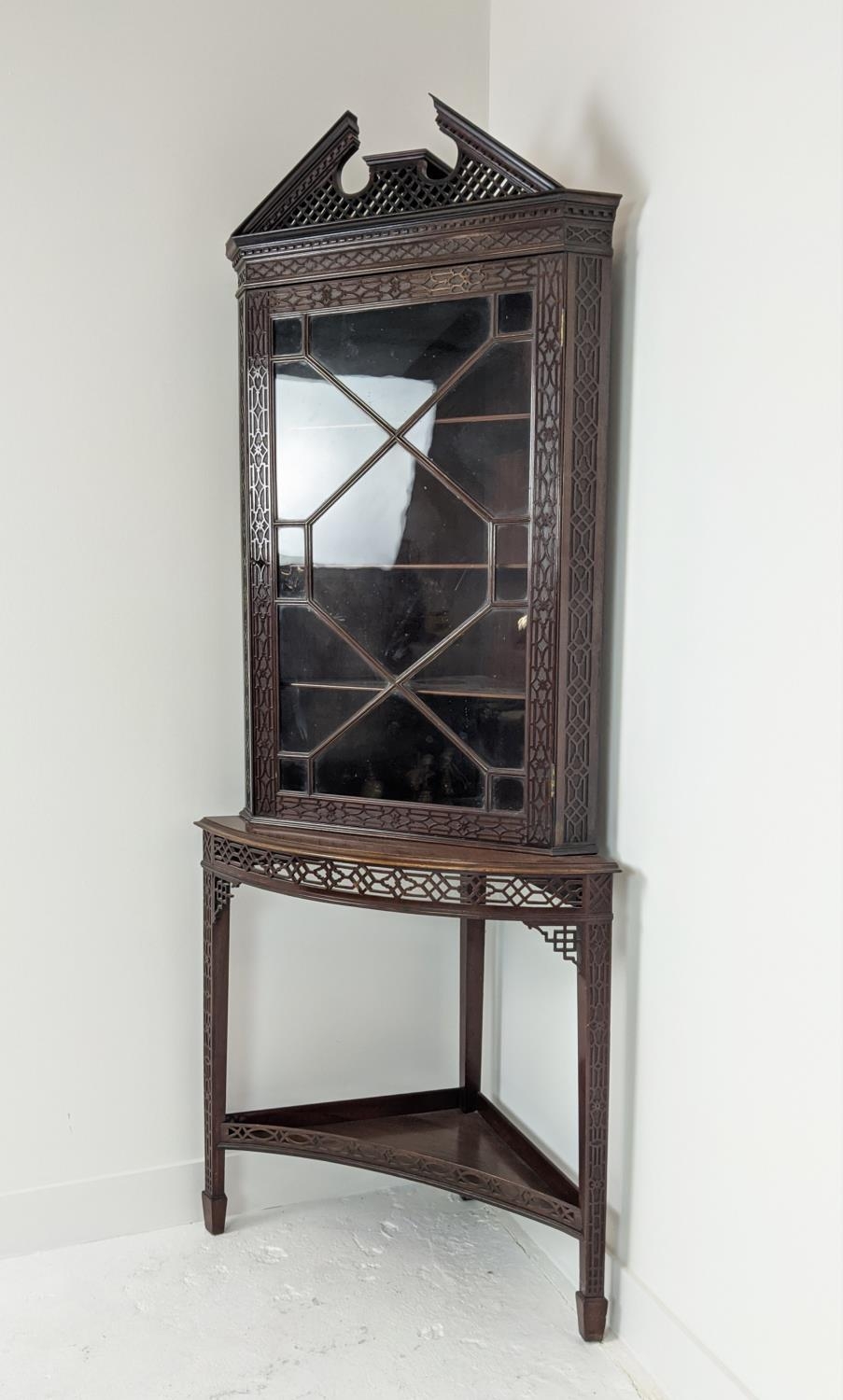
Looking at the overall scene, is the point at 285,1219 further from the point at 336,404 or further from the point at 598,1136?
the point at 336,404

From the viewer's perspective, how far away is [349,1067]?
A: 2.60 metres

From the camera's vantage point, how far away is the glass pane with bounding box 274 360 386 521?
213 centimetres

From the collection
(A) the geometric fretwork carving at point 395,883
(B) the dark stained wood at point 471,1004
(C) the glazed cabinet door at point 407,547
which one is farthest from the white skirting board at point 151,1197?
(C) the glazed cabinet door at point 407,547

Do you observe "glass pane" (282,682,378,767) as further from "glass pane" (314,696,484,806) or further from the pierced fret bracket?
the pierced fret bracket

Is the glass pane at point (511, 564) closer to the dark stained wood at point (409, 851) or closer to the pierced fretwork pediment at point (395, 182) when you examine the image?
the dark stained wood at point (409, 851)

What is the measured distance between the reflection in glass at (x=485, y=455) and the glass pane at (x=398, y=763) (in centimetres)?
42

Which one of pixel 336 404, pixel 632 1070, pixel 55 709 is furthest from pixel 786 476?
pixel 55 709

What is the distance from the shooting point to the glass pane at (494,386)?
77.3 inches

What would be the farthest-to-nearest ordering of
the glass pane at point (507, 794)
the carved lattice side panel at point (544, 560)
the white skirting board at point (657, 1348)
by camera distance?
the glass pane at point (507, 794), the carved lattice side panel at point (544, 560), the white skirting board at point (657, 1348)

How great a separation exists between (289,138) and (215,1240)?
94.2 inches

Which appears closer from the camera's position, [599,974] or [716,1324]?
[716,1324]

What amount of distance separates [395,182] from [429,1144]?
1905 mm

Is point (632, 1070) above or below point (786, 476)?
below

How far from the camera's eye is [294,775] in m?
2.24
